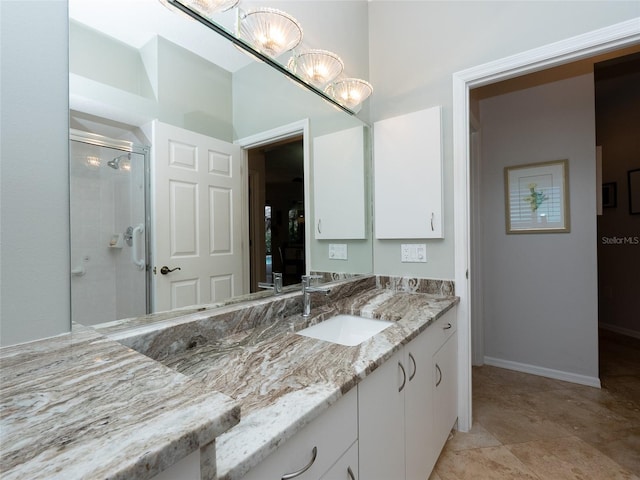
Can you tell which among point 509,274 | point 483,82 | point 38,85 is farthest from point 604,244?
point 38,85

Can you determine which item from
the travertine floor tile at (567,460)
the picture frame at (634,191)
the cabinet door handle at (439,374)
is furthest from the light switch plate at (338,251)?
the picture frame at (634,191)

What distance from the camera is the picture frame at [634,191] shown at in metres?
3.29

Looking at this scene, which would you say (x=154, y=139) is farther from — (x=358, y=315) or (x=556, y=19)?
(x=556, y=19)

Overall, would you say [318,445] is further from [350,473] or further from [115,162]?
[115,162]

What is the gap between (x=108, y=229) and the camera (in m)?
0.89

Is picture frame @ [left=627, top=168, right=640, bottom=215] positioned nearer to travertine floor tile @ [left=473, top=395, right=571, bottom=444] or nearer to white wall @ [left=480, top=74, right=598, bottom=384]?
white wall @ [left=480, top=74, right=598, bottom=384]

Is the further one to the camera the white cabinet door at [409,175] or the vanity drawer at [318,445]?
the white cabinet door at [409,175]

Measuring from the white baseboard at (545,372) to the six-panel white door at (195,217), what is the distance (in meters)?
2.59

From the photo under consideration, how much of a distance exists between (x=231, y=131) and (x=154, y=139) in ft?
1.07

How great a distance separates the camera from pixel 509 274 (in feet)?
8.87

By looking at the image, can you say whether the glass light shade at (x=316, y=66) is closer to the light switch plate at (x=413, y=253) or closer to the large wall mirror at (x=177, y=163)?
the large wall mirror at (x=177, y=163)

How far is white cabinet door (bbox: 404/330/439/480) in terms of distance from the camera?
1162 mm

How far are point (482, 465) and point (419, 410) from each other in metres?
0.71

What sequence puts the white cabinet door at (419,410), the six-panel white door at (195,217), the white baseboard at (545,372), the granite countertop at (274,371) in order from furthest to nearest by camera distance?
the white baseboard at (545,372) < the white cabinet door at (419,410) < the six-panel white door at (195,217) < the granite countertop at (274,371)
